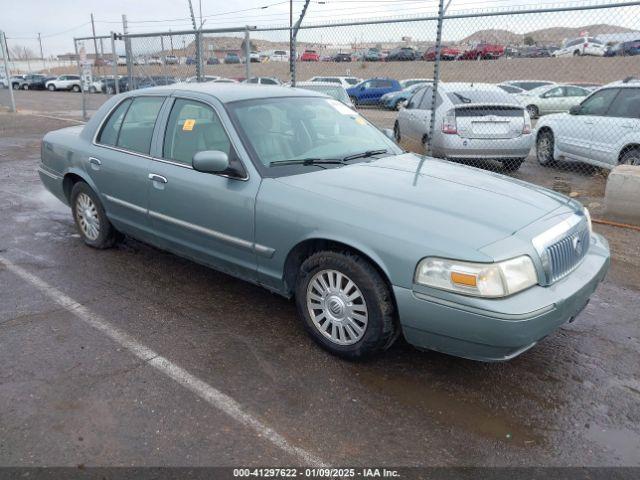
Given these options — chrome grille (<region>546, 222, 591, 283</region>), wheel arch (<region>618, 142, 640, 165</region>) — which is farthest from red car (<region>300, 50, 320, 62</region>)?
chrome grille (<region>546, 222, 591, 283</region>)

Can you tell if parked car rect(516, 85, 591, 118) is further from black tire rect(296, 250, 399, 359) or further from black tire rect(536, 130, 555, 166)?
black tire rect(296, 250, 399, 359)

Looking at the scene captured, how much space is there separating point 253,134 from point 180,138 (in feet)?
2.43

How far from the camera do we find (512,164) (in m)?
9.26

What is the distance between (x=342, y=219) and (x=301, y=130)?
1.23 m

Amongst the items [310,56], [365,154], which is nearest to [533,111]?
[310,56]

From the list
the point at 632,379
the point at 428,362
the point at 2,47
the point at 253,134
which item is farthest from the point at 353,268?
the point at 2,47

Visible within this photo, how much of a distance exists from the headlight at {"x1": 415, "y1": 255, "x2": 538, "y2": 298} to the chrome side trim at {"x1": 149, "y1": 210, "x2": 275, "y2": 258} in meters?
1.15

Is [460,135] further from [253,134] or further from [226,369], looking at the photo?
[226,369]

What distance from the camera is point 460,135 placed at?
8523 mm

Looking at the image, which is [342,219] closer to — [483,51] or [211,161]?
[211,161]

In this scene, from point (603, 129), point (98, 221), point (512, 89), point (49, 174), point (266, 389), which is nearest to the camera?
point (266, 389)

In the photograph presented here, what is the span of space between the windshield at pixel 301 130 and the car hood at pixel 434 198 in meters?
0.30

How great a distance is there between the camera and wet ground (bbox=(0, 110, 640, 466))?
270cm

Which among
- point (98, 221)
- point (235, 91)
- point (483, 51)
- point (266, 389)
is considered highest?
point (483, 51)
